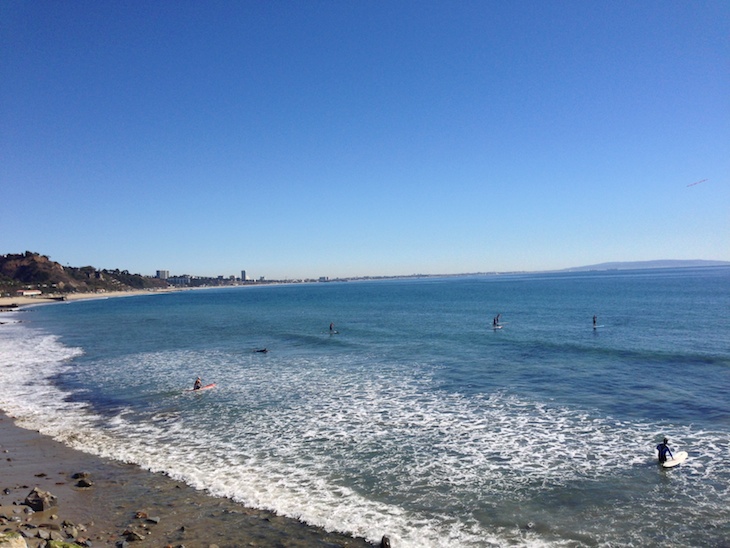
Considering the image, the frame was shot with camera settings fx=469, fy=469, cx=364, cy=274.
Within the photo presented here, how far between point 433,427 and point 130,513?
41.3ft

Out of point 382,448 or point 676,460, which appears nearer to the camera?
point 676,460

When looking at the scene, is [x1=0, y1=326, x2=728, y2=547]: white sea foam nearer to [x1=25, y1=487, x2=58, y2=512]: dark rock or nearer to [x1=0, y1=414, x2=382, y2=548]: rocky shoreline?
[x1=0, y1=414, x2=382, y2=548]: rocky shoreline

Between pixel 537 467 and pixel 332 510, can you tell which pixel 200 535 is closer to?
pixel 332 510

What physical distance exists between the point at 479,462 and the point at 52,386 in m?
27.9

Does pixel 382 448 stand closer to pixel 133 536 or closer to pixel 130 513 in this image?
pixel 130 513

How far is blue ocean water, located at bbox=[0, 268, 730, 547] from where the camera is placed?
13422 mm

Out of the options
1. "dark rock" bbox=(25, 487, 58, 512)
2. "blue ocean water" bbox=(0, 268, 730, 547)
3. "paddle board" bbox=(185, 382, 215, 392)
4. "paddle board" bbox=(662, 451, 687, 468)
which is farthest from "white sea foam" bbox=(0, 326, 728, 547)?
"dark rock" bbox=(25, 487, 58, 512)

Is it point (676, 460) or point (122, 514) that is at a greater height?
point (122, 514)

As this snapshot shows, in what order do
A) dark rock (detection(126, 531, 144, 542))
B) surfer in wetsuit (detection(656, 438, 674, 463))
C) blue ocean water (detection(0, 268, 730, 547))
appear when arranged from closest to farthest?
dark rock (detection(126, 531, 144, 542)) → blue ocean water (detection(0, 268, 730, 547)) → surfer in wetsuit (detection(656, 438, 674, 463))

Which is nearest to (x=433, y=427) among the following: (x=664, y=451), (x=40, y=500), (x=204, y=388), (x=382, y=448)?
(x=382, y=448)

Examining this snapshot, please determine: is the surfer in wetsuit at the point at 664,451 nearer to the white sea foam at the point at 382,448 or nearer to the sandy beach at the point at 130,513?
the white sea foam at the point at 382,448

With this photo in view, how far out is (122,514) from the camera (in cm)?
1313

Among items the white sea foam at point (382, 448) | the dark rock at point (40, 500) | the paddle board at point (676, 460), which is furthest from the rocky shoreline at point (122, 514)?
the paddle board at point (676, 460)

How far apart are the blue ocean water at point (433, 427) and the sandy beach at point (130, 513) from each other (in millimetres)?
744
